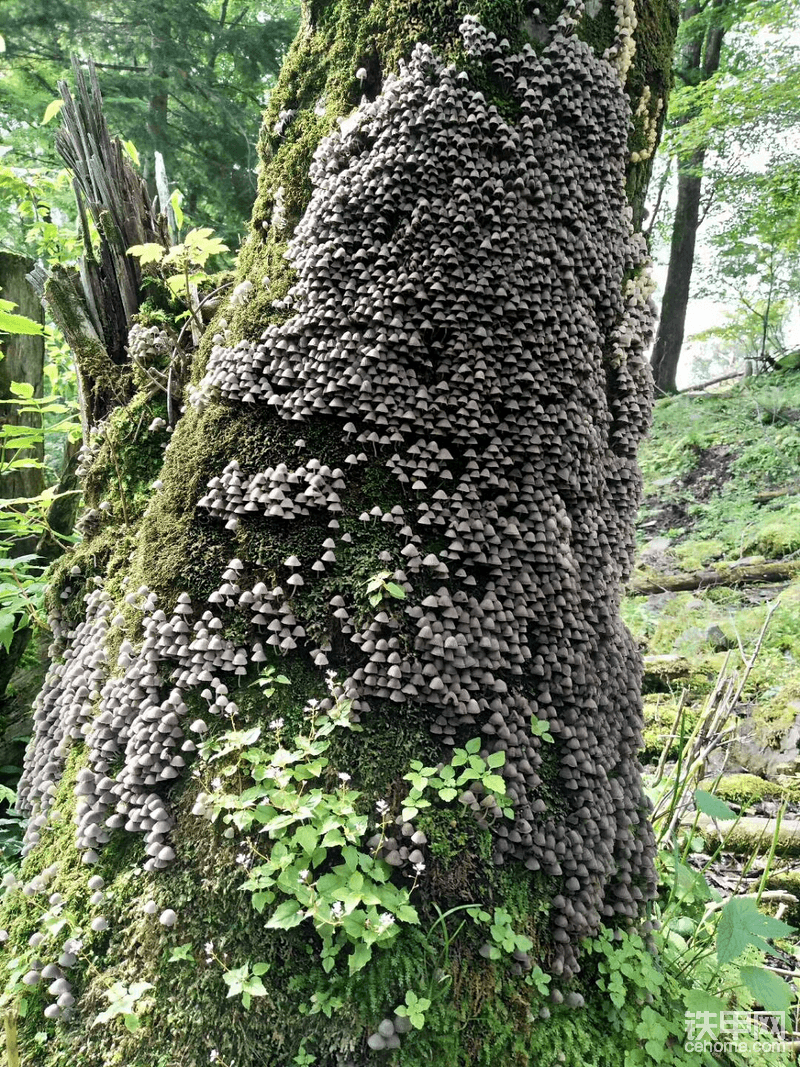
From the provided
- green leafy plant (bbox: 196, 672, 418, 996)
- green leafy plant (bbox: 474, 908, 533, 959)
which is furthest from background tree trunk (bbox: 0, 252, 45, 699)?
A: green leafy plant (bbox: 474, 908, 533, 959)

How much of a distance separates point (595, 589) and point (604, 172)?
168 centimetres

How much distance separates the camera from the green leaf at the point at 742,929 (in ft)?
6.40

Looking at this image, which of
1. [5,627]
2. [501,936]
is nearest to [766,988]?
[501,936]

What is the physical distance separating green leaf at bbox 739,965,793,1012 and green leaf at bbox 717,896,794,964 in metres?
0.06

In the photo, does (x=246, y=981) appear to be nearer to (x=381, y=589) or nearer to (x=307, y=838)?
(x=307, y=838)

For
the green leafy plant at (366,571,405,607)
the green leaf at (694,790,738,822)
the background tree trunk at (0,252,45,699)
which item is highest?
the background tree trunk at (0,252,45,699)

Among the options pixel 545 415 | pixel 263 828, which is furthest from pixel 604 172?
pixel 263 828

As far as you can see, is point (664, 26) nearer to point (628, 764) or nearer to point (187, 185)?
point (628, 764)

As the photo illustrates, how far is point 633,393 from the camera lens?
2619mm

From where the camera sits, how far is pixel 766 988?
6.33ft

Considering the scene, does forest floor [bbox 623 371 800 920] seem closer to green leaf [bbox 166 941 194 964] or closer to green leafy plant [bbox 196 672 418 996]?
green leafy plant [bbox 196 672 418 996]

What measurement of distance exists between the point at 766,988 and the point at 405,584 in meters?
1.74

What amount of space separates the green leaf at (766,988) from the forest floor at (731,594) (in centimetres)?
92

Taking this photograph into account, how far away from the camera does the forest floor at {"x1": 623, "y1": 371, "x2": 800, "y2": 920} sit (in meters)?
3.97
